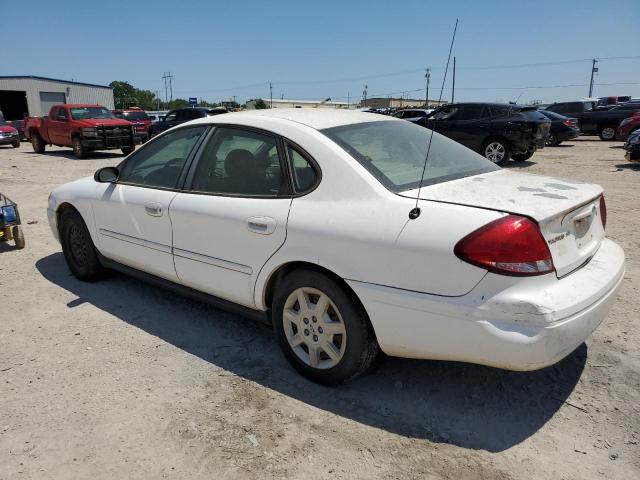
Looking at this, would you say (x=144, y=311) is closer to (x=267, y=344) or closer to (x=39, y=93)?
(x=267, y=344)

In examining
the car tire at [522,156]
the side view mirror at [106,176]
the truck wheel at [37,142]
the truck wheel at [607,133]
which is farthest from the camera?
the truck wheel at [607,133]

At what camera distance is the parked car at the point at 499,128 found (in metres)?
12.1

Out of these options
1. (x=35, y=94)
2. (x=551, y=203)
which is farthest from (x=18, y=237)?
(x=35, y=94)

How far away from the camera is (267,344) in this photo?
3469 mm

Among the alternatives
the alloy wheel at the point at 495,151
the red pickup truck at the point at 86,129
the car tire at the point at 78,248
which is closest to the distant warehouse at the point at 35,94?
the red pickup truck at the point at 86,129

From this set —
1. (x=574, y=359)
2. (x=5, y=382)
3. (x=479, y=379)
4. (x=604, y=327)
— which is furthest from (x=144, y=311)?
(x=604, y=327)

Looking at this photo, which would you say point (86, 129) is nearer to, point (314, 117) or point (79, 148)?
point (79, 148)

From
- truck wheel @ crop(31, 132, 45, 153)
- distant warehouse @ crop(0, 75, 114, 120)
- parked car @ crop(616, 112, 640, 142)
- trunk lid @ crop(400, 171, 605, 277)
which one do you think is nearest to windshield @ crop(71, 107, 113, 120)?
truck wheel @ crop(31, 132, 45, 153)

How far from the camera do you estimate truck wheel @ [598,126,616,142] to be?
2123 cm

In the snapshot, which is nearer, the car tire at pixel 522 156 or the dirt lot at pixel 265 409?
the dirt lot at pixel 265 409

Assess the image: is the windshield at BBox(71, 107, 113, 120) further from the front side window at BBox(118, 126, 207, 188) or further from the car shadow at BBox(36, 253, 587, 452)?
the car shadow at BBox(36, 253, 587, 452)

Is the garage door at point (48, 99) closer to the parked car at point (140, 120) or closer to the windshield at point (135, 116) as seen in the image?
the parked car at point (140, 120)

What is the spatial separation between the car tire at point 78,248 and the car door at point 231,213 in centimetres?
143

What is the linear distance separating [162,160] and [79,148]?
1483 cm
